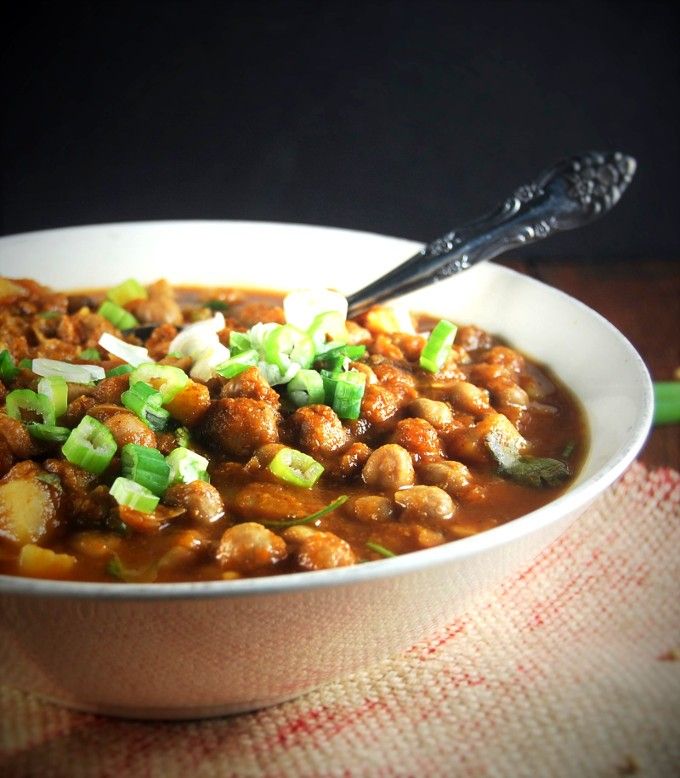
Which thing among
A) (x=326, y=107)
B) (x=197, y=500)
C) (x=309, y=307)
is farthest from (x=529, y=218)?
(x=326, y=107)

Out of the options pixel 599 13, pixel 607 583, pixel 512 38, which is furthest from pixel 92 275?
pixel 599 13

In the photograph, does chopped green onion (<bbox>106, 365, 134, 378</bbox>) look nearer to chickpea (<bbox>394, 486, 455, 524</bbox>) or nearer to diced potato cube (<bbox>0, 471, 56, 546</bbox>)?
diced potato cube (<bbox>0, 471, 56, 546</bbox>)

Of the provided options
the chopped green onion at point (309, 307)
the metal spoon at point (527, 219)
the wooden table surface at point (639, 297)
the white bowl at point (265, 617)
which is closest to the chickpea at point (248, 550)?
the white bowl at point (265, 617)

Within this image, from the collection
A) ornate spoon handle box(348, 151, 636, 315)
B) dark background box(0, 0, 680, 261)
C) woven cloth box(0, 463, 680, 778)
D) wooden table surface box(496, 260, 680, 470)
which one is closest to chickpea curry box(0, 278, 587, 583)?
ornate spoon handle box(348, 151, 636, 315)

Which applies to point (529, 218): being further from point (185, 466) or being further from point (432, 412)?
point (185, 466)

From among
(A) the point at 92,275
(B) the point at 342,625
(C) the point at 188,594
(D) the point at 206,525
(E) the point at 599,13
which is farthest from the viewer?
(E) the point at 599,13

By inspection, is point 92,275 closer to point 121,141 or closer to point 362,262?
point 362,262
